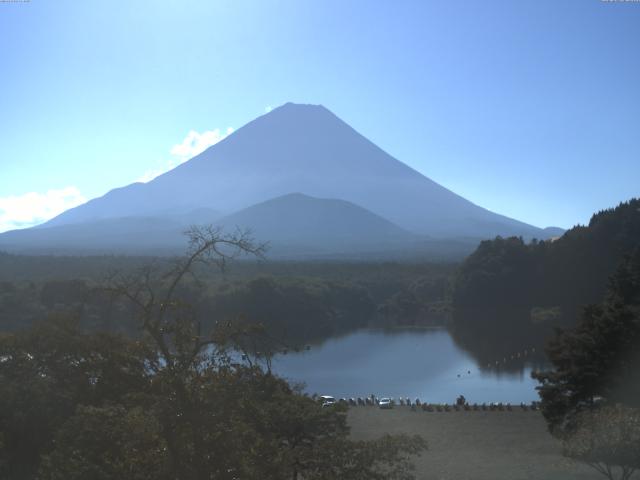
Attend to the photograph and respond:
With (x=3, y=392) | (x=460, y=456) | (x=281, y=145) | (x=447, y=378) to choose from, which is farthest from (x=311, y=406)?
(x=281, y=145)

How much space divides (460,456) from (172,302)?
734 cm

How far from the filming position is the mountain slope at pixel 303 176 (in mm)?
117188

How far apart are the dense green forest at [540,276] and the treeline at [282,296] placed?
215 cm

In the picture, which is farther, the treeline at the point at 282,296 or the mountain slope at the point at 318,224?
the mountain slope at the point at 318,224

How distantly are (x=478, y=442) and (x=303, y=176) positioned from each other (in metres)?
111

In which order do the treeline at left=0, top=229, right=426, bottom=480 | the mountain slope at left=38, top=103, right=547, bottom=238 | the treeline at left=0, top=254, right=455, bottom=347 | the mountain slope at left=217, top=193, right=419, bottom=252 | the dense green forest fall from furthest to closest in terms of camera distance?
the mountain slope at left=38, top=103, right=547, bottom=238, the mountain slope at left=217, top=193, right=419, bottom=252, the dense green forest, the treeline at left=0, top=254, right=455, bottom=347, the treeline at left=0, top=229, right=426, bottom=480

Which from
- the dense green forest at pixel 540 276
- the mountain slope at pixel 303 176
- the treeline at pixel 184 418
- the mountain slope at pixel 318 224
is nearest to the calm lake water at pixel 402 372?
the dense green forest at pixel 540 276

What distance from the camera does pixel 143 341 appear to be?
3.34 m

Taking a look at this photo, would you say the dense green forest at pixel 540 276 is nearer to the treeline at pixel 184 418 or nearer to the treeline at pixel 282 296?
the treeline at pixel 282 296

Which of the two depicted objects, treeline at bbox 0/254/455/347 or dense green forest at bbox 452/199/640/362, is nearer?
treeline at bbox 0/254/455/347

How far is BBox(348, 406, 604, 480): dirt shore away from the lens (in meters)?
8.34

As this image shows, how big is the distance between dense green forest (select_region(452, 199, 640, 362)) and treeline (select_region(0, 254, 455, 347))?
2154 mm

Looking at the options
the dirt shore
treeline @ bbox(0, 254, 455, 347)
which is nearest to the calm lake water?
treeline @ bbox(0, 254, 455, 347)

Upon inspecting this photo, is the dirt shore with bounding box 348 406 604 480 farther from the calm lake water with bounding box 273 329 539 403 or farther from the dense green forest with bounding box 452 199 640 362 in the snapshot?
the dense green forest with bounding box 452 199 640 362
